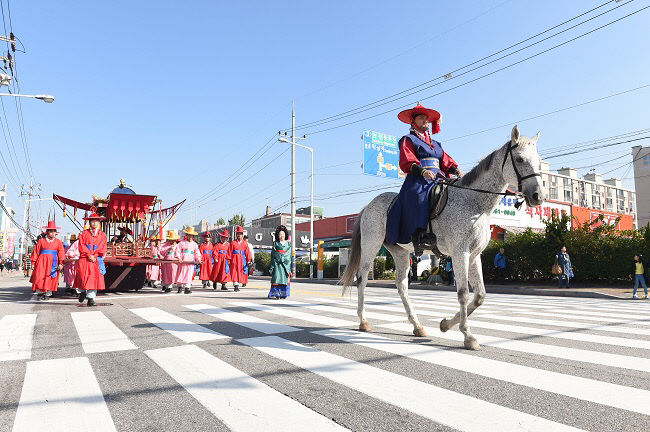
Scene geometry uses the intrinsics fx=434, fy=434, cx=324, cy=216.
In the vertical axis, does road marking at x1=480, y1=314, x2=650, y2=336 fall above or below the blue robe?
below

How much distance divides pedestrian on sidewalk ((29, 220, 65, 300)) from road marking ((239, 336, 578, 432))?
9.39 m

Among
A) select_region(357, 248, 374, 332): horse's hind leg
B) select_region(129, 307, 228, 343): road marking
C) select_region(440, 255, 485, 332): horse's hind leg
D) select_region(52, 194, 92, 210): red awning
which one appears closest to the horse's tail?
select_region(357, 248, 374, 332): horse's hind leg

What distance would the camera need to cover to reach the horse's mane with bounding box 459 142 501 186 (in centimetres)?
472

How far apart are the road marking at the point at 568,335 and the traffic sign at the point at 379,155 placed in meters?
15.9

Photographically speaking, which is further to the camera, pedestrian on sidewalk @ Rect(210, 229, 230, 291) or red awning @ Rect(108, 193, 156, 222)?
pedestrian on sidewalk @ Rect(210, 229, 230, 291)

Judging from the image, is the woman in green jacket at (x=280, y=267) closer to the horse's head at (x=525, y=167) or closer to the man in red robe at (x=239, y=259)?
the man in red robe at (x=239, y=259)

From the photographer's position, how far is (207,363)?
3869 millimetres

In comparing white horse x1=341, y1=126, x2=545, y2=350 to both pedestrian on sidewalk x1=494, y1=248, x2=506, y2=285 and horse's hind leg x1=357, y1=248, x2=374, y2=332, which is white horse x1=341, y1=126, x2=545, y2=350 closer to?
horse's hind leg x1=357, y1=248, x2=374, y2=332

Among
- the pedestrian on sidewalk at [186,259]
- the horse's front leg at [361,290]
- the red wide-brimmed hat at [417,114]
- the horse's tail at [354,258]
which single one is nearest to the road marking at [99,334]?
the horse's front leg at [361,290]

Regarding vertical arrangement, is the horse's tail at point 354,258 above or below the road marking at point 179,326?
above

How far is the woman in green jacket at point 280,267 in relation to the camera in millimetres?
11203

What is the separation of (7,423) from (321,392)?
189 cm

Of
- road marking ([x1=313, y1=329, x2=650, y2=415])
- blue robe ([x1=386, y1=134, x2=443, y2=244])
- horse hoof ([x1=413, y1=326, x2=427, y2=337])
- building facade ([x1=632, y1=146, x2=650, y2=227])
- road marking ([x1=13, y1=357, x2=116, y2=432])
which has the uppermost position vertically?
building facade ([x1=632, y1=146, x2=650, y2=227])

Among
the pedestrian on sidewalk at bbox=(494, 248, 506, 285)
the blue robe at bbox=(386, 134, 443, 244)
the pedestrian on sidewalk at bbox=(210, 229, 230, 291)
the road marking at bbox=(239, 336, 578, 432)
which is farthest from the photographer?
the pedestrian on sidewalk at bbox=(494, 248, 506, 285)
